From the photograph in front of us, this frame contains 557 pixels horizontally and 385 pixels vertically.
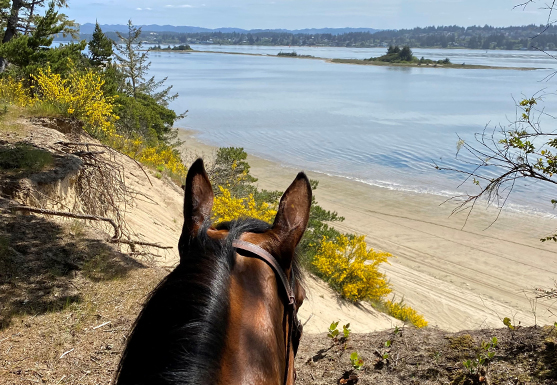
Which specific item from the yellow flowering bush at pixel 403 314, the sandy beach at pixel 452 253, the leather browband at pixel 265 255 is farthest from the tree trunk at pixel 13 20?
the leather browband at pixel 265 255

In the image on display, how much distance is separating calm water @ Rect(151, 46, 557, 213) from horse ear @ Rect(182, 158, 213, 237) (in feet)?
55.1

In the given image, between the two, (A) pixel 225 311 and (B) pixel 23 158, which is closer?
(A) pixel 225 311

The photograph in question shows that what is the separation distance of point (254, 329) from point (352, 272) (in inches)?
321

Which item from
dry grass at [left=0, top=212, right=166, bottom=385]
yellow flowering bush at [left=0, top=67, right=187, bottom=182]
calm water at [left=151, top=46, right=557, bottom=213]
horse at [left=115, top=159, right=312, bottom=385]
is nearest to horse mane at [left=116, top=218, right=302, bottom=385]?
horse at [left=115, top=159, right=312, bottom=385]

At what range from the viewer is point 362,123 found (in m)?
39.3

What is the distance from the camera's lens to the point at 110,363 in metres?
3.44

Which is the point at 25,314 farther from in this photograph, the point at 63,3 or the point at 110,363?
the point at 63,3

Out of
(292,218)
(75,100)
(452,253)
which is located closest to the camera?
(292,218)

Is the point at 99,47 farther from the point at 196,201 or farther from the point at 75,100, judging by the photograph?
the point at 196,201

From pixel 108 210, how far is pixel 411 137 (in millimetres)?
28850

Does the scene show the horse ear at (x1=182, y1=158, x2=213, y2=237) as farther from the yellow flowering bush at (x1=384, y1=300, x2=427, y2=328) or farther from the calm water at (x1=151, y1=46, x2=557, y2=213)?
the calm water at (x1=151, y1=46, x2=557, y2=213)

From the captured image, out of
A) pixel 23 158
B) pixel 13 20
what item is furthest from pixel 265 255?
pixel 13 20

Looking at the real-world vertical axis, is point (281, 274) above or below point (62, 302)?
above

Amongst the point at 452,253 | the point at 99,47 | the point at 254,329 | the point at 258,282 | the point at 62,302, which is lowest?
the point at 452,253
